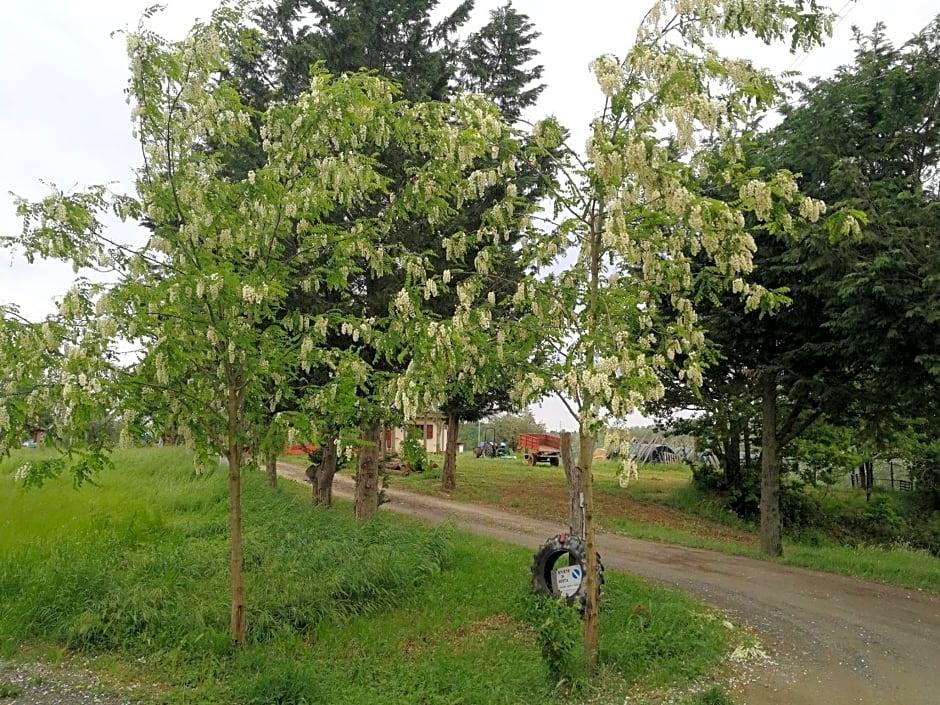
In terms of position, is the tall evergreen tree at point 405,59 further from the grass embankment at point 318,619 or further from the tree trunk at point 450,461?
the tree trunk at point 450,461

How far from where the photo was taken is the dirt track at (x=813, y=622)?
18.3ft

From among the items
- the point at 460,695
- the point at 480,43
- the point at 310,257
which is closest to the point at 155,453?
the point at 480,43

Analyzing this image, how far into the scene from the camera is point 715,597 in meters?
8.87

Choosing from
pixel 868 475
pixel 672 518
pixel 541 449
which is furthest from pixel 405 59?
pixel 541 449

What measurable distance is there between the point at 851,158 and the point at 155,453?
67.1 ft

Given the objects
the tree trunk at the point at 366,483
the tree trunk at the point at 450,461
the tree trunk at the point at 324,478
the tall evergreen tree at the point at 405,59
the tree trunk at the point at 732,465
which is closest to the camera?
the tall evergreen tree at the point at 405,59

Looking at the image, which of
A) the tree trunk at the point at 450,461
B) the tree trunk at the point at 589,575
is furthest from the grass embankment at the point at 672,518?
the tree trunk at the point at 589,575

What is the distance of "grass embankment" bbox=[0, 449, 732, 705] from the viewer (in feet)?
17.7

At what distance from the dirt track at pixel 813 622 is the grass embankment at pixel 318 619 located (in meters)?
0.61

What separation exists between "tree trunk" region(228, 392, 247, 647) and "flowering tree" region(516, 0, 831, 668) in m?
2.51

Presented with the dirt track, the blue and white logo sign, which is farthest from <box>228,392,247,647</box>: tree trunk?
the dirt track

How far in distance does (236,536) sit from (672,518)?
615 inches

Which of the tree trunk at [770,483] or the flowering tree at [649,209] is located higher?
the flowering tree at [649,209]

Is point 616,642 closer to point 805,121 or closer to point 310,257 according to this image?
point 310,257
